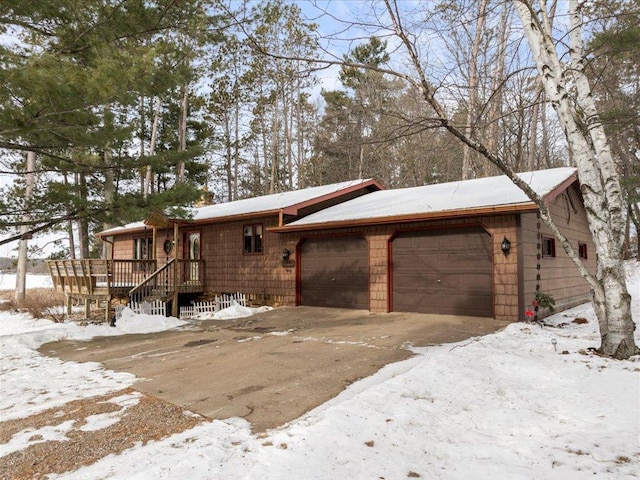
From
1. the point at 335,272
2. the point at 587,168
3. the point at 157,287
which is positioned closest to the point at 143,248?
the point at 157,287

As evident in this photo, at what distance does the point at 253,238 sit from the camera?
1345 cm

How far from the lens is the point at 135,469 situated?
2.76 m

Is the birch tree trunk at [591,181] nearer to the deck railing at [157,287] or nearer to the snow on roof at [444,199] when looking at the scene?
the snow on roof at [444,199]

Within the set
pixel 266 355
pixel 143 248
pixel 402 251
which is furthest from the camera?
pixel 143 248

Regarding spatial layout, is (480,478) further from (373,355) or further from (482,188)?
(482,188)

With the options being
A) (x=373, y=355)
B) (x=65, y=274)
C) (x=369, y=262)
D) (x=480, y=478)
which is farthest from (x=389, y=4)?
(x=65, y=274)

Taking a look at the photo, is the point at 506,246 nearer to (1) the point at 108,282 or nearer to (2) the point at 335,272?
(2) the point at 335,272

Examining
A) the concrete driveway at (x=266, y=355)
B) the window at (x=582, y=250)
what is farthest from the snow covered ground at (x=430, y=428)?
the window at (x=582, y=250)

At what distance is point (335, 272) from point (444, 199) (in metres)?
3.58

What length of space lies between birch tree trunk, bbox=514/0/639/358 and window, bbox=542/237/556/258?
13.9ft

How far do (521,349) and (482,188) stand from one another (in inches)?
226

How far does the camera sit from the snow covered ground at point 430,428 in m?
2.72

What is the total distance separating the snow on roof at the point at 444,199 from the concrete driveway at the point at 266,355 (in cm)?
253

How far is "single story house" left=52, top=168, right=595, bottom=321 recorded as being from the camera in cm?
855
